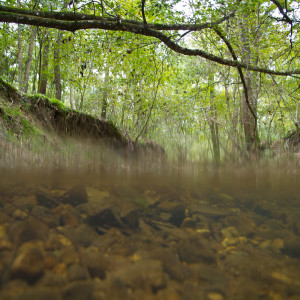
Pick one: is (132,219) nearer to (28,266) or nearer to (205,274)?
(205,274)

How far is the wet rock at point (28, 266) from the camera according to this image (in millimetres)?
1156

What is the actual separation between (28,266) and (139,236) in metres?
0.83

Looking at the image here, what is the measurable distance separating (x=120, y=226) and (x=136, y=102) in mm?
6339

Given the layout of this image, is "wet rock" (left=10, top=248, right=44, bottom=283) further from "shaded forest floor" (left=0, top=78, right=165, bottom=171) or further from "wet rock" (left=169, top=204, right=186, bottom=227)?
"shaded forest floor" (left=0, top=78, right=165, bottom=171)

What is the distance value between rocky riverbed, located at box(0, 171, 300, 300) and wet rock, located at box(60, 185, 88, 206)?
0.03 ft

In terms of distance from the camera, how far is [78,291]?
1.15 meters

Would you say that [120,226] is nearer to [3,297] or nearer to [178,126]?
[3,297]

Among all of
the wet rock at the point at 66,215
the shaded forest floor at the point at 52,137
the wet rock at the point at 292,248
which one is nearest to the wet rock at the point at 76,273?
the wet rock at the point at 66,215

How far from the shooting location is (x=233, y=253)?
70.8 inches

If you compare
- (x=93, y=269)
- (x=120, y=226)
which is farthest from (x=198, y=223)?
(x=93, y=269)

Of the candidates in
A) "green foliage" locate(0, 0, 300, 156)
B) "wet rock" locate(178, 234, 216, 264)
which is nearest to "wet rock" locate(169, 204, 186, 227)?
"wet rock" locate(178, 234, 216, 264)

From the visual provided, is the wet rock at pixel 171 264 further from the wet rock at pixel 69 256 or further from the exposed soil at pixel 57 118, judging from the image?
the exposed soil at pixel 57 118

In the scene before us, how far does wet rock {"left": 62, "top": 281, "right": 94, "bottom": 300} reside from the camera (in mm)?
1114

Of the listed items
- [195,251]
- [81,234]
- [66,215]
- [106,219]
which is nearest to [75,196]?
[66,215]
